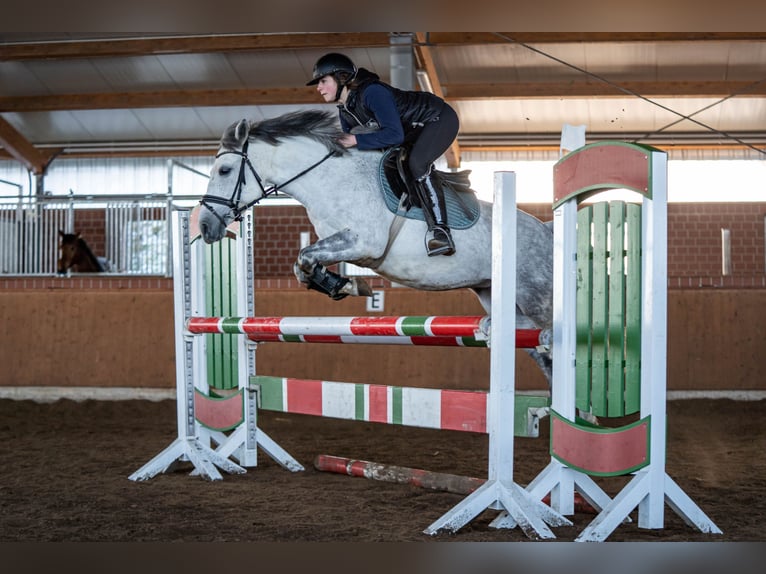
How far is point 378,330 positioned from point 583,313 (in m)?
0.70

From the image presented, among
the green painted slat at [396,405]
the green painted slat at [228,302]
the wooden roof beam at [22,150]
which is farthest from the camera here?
the wooden roof beam at [22,150]

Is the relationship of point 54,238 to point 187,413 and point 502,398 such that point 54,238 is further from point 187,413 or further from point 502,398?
point 502,398

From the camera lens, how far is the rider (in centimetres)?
339

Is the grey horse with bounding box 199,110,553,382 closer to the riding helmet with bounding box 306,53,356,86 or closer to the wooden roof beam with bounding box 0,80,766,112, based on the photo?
the riding helmet with bounding box 306,53,356,86

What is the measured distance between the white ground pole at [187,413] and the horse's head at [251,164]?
45 cm

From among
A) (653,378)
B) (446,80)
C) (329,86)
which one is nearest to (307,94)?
(446,80)

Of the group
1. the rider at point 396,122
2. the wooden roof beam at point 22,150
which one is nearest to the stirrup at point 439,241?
the rider at point 396,122

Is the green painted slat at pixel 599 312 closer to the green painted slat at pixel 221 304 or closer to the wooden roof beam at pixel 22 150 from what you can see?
the green painted slat at pixel 221 304

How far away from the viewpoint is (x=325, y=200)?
11.5ft

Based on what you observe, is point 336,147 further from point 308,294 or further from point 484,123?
point 484,123

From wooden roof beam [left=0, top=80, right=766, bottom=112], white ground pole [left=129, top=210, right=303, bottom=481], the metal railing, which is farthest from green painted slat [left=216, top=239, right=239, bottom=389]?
wooden roof beam [left=0, top=80, right=766, bottom=112]

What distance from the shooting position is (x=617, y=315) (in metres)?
2.65

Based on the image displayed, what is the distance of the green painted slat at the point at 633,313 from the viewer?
2.62 m

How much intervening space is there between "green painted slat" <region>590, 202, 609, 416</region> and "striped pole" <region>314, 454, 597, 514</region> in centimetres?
50
